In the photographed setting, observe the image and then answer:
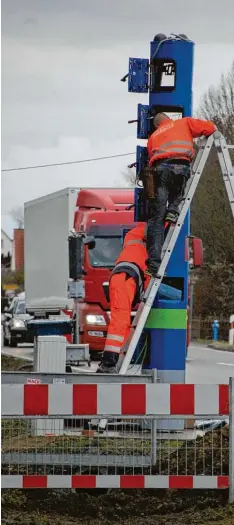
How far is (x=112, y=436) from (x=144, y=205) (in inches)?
101

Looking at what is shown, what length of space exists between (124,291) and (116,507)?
9.03 feet

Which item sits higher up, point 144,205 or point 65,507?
point 144,205

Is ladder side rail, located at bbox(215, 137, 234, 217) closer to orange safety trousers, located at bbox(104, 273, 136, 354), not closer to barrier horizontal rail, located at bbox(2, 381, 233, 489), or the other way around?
orange safety trousers, located at bbox(104, 273, 136, 354)

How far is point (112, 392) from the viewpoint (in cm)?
780

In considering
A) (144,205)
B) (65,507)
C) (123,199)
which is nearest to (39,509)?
(65,507)

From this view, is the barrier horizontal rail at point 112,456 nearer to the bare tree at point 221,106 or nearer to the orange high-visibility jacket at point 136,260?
the orange high-visibility jacket at point 136,260

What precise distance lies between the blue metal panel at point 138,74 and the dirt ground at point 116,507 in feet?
9.87

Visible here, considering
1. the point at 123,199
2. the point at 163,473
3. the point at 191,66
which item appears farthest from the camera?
the point at 123,199

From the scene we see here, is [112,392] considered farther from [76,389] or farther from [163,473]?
[163,473]

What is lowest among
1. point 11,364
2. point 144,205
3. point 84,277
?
point 11,364

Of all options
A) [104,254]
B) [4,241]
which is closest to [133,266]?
[4,241]

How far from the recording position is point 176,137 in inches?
395

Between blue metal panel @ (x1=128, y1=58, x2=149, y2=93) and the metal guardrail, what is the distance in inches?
106

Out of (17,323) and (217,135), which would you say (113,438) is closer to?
(217,135)
